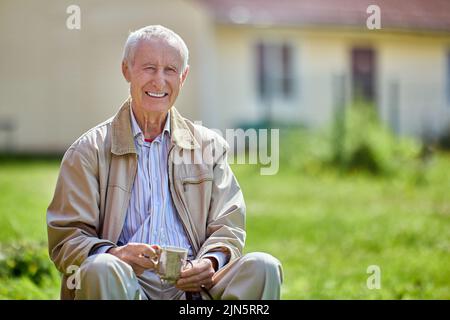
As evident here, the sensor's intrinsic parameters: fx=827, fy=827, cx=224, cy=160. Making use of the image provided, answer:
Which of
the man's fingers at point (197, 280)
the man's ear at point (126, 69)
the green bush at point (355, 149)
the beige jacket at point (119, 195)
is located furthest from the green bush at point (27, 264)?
the green bush at point (355, 149)

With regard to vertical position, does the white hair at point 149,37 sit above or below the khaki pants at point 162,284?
above

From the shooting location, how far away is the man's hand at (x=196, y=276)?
11.2 feet

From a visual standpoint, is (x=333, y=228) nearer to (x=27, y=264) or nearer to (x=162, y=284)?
(x=27, y=264)

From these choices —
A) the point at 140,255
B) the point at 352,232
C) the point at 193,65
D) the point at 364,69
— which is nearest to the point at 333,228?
the point at 352,232

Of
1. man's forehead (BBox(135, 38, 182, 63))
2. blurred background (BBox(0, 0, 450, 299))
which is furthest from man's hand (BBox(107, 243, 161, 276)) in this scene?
blurred background (BBox(0, 0, 450, 299))

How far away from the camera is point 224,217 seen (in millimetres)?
3697

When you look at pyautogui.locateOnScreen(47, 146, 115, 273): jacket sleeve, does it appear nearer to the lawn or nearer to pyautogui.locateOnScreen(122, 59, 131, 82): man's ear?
pyautogui.locateOnScreen(122, 59, 131, 82): man's ear

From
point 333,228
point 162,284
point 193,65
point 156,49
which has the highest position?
point 156,49

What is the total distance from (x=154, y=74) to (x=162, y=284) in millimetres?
923

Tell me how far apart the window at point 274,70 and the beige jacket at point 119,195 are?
14.7 meters

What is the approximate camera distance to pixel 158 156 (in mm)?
3762

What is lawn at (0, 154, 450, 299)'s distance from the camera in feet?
18.9

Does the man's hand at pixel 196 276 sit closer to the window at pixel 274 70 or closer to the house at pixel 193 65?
the house at pixel 193 65

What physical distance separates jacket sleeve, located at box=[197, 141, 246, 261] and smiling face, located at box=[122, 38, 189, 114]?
1.28 feet
